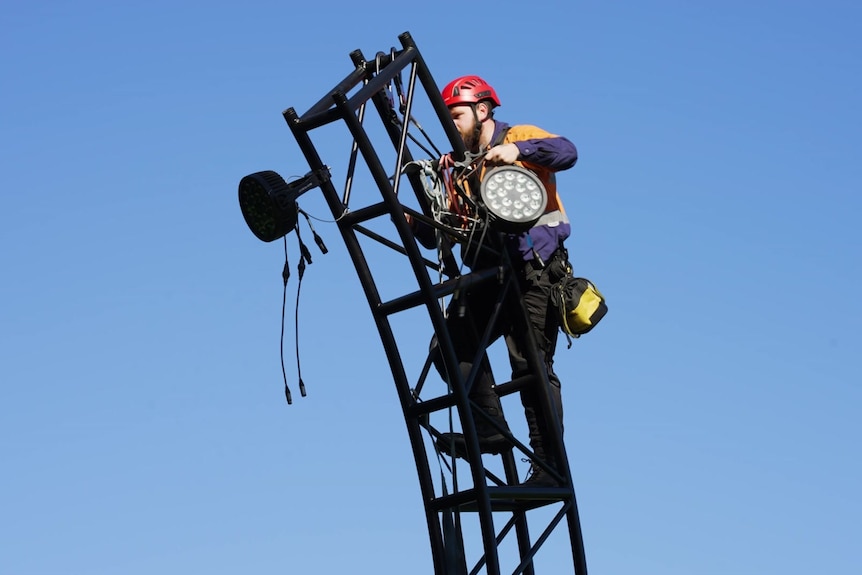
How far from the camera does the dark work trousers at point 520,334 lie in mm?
8766

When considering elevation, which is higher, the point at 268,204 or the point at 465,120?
the point at 465,120

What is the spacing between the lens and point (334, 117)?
7.84m

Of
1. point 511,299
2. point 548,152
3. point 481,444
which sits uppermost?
point 548,152

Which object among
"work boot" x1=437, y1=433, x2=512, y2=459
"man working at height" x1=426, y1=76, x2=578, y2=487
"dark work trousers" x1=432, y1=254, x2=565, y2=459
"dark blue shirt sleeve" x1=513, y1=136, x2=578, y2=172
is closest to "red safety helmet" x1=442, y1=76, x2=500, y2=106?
"man working at height" x1=426, y1=76, x2=578, y2=487

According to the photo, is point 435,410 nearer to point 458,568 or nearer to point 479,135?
point 458,568

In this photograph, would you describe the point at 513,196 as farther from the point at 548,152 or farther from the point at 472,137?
the point at 472,137

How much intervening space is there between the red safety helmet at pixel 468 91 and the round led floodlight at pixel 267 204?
136 centimetres

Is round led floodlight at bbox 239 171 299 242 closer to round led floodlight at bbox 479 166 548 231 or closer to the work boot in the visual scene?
round led floodlight at bbox 479 166 548 231

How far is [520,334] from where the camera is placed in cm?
872

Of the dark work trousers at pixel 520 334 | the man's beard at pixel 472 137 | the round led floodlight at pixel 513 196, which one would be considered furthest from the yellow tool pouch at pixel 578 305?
the man's beard at pixel 472 137

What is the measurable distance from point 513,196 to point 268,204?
4.55 ft

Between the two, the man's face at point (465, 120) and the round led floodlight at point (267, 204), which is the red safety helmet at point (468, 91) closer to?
the man's face at point (465, 120)

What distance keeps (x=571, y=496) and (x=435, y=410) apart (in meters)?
1.01

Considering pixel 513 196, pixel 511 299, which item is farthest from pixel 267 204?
pixel 511 299
